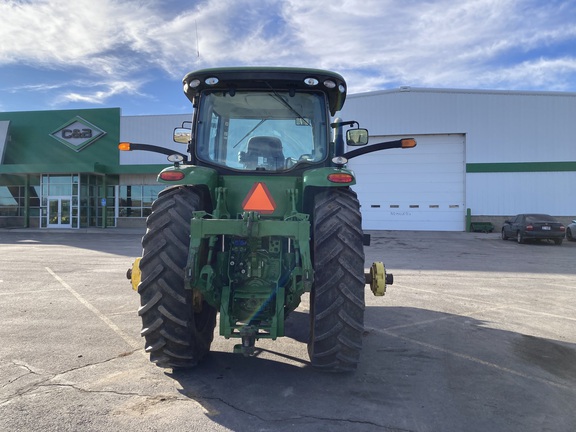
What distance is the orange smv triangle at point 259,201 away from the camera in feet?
13.6

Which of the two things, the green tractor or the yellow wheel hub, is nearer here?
the green tractor

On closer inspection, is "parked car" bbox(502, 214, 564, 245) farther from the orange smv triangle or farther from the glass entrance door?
the glass entrance door

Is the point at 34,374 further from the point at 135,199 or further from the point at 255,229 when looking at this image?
the point at 135,199

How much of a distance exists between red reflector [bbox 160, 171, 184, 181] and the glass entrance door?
29766mm

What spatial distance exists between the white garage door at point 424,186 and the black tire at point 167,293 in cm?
2381

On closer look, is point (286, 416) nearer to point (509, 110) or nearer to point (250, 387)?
point (250, 387)

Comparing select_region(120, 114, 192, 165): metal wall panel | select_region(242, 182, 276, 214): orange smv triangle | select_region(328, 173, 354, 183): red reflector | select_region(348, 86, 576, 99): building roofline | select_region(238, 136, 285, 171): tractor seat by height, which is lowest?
select_region(242, 182, 276, 214): orange smv triangle

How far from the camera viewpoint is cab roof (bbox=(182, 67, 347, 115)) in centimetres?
431

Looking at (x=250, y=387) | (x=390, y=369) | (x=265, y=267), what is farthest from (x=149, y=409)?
(x=390, y=369)

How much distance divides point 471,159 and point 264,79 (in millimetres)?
24398

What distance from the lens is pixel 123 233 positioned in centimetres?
2636

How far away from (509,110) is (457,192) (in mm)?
5784

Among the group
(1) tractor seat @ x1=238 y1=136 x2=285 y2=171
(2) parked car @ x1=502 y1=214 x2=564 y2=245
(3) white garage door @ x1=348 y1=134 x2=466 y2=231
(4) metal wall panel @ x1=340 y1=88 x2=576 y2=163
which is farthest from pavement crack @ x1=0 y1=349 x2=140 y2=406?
(4) metal wall panel @ x1=340 y1=88 x2=576 y2=163

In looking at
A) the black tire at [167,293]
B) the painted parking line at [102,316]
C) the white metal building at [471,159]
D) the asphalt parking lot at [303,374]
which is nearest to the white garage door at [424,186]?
the white metal building at [471,159]
